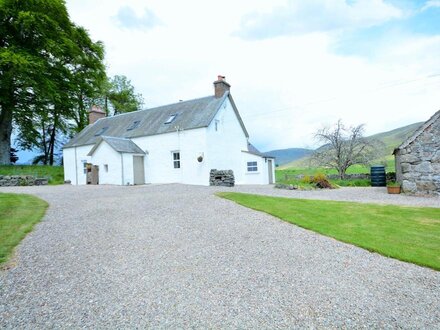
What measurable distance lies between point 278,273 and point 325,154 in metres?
21.6

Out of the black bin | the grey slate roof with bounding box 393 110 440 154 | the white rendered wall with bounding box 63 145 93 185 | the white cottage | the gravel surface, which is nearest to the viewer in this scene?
the gravel surface

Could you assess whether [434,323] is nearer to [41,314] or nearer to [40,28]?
[41,314]

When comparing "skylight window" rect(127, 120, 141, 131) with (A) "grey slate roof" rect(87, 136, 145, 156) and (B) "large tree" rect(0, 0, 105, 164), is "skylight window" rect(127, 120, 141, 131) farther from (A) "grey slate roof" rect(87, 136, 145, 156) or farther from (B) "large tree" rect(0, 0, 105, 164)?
(B) "large tree" rect(0, 0, 105, 164)

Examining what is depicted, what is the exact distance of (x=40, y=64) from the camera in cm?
2227

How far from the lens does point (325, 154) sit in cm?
2405

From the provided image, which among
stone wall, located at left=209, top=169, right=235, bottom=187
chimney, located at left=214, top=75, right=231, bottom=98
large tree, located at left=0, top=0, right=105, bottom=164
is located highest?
large tree, located at left=0, top=0, right=105, bottom=164

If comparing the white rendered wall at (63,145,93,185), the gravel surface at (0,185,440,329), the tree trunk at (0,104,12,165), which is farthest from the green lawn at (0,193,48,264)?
the tree trunk at (0,104,12,165)

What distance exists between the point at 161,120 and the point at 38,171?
41.3 ft

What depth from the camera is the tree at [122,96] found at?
130 feet

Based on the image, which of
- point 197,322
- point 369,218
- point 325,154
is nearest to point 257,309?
point 197,322

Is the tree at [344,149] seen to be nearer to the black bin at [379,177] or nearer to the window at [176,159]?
the black bin at [379,177]

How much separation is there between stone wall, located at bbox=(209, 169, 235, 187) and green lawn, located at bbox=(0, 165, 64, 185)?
1475 centimetres

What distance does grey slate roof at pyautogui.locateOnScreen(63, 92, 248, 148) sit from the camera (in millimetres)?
20502

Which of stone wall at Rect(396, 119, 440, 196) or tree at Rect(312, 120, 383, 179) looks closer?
stone wall at Rect(396, 119, 440, 196)
